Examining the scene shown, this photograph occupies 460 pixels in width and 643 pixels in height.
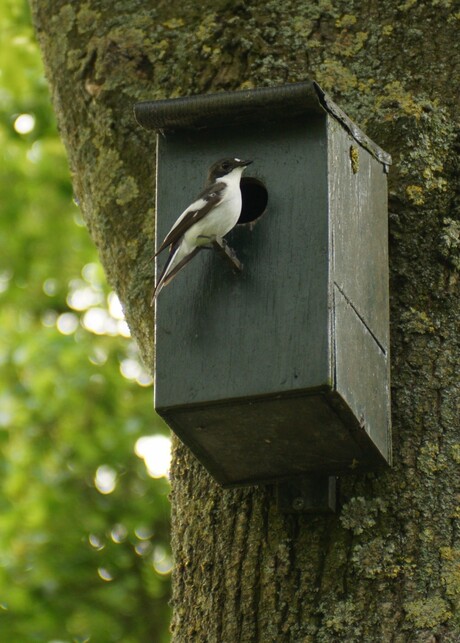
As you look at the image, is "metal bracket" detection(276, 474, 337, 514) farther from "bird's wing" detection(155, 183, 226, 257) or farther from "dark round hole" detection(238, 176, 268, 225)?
"dark round hole" detection(238, 176, 268, 225)

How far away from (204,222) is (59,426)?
18.6ft

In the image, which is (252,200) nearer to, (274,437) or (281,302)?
(281,302)

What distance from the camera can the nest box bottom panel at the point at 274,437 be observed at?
2654 millimetres

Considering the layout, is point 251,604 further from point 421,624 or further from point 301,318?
point 301,318

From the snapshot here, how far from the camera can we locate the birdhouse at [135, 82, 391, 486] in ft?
8.73

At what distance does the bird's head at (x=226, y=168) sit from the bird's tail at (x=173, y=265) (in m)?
0.20

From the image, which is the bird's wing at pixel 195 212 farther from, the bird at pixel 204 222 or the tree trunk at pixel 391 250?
the tree trunk at pixel 391 250

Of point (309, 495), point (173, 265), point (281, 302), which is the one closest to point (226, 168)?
point (173, 265)

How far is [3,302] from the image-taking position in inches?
365

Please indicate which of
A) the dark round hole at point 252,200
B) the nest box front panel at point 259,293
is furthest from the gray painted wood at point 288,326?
the dark round hole at point 252,200

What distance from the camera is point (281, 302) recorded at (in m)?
2.73

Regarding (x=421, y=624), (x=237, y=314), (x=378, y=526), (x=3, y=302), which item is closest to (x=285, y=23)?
(x=237, y=314)

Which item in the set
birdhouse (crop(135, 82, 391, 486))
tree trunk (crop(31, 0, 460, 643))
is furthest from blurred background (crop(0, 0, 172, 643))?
birdhouse (crop(135, 82, 391, 486))

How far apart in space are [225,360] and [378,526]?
20.8 inches
